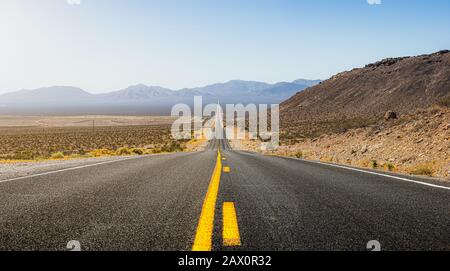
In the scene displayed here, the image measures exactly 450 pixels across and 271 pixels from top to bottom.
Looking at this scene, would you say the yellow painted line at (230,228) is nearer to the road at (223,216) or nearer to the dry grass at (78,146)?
the road at (223,216)

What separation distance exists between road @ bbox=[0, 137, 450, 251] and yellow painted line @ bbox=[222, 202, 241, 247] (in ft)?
0.04

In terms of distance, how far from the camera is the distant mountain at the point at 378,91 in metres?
95.2

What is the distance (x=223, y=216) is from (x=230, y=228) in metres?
0.55

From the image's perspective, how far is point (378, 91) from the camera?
11062 centimetres

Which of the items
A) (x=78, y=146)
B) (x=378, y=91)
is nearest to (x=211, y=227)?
(x=78, y=146)

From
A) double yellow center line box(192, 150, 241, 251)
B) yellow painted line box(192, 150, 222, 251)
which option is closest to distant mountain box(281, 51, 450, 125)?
yellow painted line box(192, 150, 222, 251)

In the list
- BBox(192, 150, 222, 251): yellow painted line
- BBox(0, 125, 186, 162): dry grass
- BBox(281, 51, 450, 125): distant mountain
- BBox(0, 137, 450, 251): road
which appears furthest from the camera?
BBox(281, 51, 450, 125): distant mountain

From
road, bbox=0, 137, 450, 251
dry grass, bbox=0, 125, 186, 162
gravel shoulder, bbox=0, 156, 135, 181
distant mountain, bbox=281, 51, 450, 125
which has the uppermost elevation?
distant mountain, bbox=281, 51, 450, 125

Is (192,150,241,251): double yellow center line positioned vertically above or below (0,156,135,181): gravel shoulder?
above

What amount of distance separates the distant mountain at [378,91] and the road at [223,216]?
3365 inches

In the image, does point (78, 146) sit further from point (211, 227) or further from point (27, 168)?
point (211, 227)

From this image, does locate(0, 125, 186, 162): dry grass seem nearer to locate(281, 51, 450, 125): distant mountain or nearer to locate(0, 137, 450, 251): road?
locate(0, 137, 450, 251): road

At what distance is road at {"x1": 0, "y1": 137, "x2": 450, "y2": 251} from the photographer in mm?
3396
